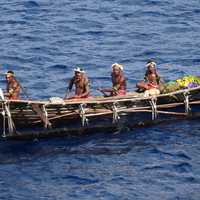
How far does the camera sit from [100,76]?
42438 millimetres

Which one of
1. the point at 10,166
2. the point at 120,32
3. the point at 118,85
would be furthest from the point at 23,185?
the point at 120,32

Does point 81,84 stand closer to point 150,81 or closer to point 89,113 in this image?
point 89,113

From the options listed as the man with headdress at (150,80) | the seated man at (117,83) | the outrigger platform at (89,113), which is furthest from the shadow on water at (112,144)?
the man with headdress at (150,80)

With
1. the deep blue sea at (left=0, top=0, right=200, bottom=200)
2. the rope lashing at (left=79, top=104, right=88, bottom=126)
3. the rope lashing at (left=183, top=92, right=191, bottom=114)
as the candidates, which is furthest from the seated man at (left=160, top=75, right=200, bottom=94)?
the rope lashing at (left=79, top=104, right=88, bottom=126)

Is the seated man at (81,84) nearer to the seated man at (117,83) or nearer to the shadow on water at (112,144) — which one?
the seated man at (117,83)

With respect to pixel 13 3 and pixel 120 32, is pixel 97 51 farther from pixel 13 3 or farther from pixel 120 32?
pixel 13 3

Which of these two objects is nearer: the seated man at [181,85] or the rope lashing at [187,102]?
the rope lashing at [187,102]

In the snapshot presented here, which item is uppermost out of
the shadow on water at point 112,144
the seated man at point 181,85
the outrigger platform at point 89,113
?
the seated man at point 181,85

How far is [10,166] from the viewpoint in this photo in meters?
30.9

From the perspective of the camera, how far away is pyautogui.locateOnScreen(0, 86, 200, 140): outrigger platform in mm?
32281

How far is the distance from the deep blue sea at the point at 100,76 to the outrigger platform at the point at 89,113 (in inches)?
18.3

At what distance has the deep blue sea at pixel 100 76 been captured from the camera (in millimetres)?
29469

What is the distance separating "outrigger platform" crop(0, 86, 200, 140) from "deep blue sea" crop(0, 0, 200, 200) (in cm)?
46

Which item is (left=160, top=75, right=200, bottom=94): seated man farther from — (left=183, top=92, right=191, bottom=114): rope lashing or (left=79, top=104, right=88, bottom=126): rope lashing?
(left=79, top=104, right=88, bottom=126): rope lashing
